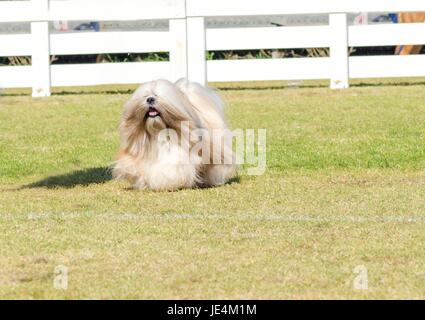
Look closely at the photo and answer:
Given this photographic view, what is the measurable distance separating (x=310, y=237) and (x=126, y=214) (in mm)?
1837

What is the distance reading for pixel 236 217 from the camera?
915 centimetres

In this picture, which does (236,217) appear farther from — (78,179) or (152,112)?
(78,179)

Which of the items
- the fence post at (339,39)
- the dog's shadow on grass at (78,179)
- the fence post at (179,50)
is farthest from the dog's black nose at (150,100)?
the fence post at (339,39)

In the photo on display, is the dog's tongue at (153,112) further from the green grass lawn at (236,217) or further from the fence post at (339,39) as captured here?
the fence post at (339,39)

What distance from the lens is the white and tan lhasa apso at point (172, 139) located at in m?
10.3

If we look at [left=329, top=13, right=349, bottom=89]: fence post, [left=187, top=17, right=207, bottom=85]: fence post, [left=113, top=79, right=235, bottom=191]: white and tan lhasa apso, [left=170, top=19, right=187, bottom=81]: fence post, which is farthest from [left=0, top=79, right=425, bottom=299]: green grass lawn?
[left=187, top=17, right=207, bottom=85]: fence post

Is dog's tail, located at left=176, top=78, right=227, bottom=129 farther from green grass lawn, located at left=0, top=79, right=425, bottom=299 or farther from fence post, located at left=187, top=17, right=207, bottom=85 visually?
fence post, located at left=187, top=17, right=207, bottom=85

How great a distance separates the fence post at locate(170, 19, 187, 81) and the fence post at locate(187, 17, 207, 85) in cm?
9

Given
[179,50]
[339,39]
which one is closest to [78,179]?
[179,50]

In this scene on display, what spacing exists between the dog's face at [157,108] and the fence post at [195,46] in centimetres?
859

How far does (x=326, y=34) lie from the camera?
1916 cm

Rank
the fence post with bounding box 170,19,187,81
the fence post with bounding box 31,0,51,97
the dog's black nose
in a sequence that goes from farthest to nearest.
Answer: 1. the fence post with bounding box 31,0,51,97
2. the fence post with bounding box 170,19,187,81
3. the dog's black nose

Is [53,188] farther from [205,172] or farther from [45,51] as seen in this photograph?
[45,51]

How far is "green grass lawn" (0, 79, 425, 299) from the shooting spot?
6887 millimetres
